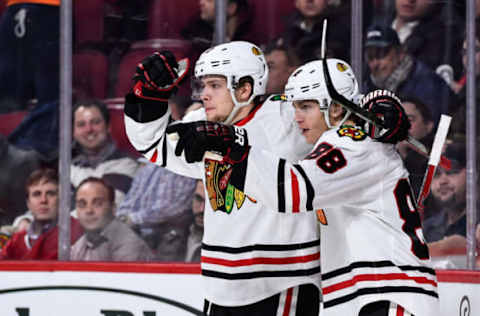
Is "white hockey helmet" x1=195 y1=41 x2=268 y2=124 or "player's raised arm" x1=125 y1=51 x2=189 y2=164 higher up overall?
"white hockey helmet" x1=195 y1=41 x2=268 y2=124

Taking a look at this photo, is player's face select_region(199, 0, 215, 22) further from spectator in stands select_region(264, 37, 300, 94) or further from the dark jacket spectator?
the dark jacket spectator

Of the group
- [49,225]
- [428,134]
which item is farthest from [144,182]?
[428,134]

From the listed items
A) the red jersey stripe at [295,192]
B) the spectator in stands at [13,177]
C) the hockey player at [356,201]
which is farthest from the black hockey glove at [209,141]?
the spectator in stands at [13,177]

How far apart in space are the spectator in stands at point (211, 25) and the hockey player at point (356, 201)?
4.26 feet

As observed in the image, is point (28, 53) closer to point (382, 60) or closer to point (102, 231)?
point (102, 231)

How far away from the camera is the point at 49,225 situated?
336 cm

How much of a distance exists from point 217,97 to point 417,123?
1046 millimetres

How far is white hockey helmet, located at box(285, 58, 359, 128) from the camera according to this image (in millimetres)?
2074

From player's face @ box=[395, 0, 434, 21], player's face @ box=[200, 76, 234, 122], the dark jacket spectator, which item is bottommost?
player's face @ box=[200, 76, 234, 122]

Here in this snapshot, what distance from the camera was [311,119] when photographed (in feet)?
6.93

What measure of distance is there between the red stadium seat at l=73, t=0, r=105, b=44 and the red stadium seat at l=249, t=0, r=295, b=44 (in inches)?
25.4

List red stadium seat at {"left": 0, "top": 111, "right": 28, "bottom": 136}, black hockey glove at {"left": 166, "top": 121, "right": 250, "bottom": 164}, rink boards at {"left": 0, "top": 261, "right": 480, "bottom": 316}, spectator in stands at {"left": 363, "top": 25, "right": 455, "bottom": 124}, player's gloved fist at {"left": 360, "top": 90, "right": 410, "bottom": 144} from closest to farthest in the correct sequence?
1. black hockey glove at {"left": 166, "top": 121, "right": 250, "bottom": 164}
2. player's gloved fist at {"left": 360, "top": 90, "right": 410, "bottom": 144}
3. spectator in stands at {"left": 363, "top": 25, "right": 455, "bottom": 124}
4. rink boards at {"left": 0, "top": 261, "right": 480, "bottom": 316}
5. red stadium seat at {"left": 0, "top": 111, "right": 28, "bottom": 136}

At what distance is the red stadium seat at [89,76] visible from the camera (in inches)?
132

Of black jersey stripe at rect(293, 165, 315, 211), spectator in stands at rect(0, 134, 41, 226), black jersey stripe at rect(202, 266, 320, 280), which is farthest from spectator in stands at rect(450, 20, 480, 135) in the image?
spectator in stands at rect(0, 134, 41, 226)
